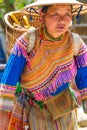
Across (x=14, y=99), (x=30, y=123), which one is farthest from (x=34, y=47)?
(x=30, y=123)

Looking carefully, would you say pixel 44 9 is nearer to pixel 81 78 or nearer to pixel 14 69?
pixel 14 69

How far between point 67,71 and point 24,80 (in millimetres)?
304

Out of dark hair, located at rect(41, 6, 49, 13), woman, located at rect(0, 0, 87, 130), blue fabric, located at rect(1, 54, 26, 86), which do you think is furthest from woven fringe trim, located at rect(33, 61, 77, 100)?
dark hair, located at rect(41, 6, 49, 13)

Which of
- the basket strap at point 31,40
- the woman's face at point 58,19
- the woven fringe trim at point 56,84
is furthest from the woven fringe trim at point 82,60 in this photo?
the basket strap at point 31,40

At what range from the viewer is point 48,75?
9.68 feet

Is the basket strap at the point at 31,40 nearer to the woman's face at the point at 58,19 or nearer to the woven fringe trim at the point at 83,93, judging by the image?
the woman's face at the point at 58,19

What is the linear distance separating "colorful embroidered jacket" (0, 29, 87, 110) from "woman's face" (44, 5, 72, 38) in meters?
0.09

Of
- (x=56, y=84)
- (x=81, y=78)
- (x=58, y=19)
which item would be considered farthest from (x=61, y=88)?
(x=58, y=19)

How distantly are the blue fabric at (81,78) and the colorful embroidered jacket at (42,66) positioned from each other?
0.05m

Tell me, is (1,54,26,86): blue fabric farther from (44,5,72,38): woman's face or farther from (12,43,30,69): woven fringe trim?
(44,5,72,38): woman's face

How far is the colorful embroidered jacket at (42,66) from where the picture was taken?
286 centimetres

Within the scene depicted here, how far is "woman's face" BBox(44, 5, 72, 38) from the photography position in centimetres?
286

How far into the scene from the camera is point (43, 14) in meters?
2.95

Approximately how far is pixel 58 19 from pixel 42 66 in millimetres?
340
